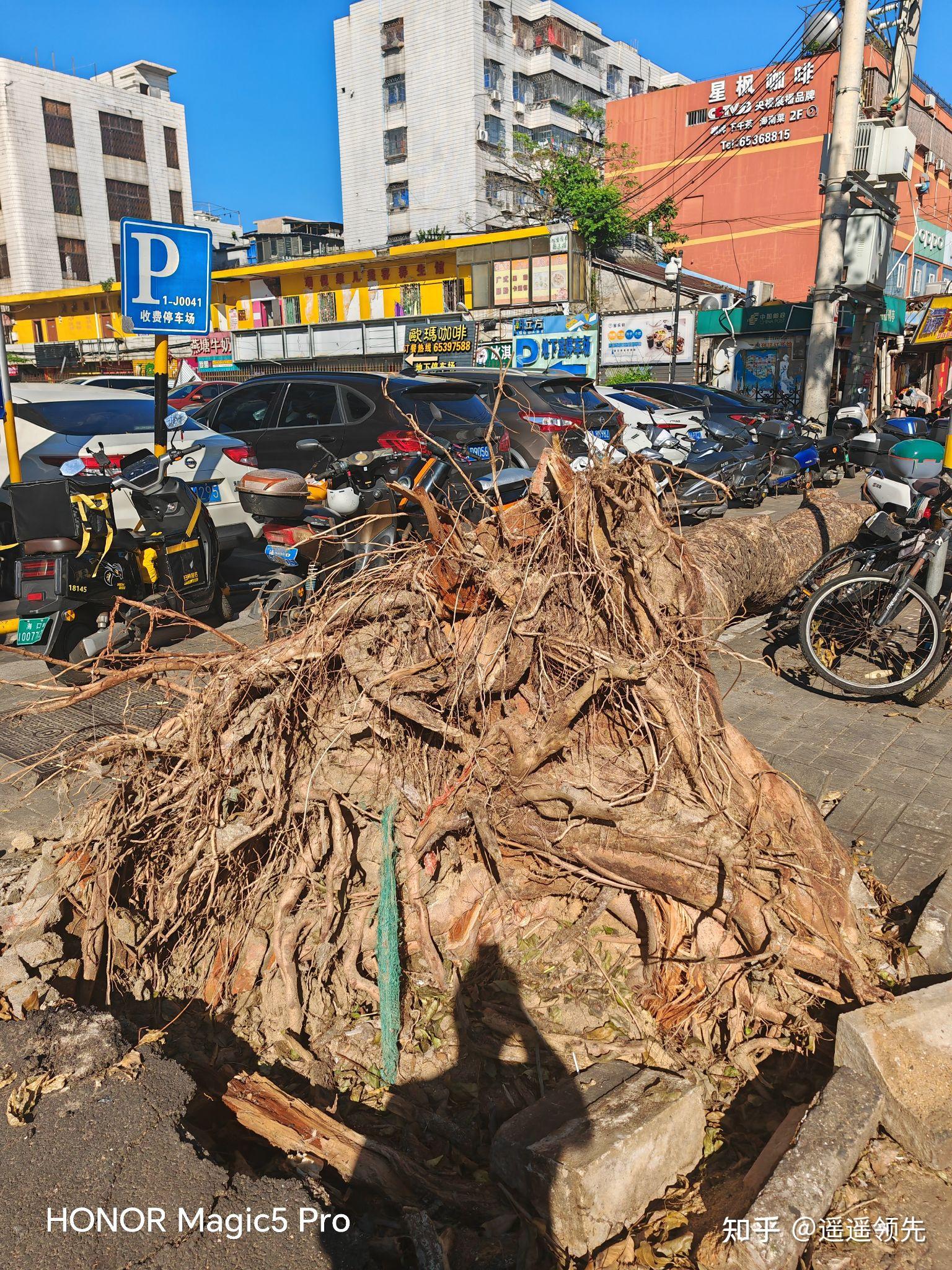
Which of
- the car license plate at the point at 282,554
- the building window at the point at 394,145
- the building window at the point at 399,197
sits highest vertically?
the building window at the point at 394,145

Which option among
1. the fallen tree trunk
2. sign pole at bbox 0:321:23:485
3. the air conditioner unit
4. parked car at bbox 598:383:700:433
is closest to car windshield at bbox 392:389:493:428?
parked car at bbox 598:383:700:433

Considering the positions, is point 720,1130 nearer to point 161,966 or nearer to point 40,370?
point 161,966

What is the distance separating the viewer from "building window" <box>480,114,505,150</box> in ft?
170

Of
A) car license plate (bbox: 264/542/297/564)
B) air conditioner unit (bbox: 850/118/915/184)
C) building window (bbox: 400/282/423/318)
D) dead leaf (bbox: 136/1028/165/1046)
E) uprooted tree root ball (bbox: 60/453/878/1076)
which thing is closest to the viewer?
dead leaf (bbox: 136/1028/165/1046)

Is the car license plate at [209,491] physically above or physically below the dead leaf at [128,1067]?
above

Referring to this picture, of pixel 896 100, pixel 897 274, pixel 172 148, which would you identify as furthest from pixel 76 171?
pixel 896 100

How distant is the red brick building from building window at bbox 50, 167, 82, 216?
110ft

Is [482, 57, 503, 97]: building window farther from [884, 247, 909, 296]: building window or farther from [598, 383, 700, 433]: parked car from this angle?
[598, 383, 700, 433]: parked car

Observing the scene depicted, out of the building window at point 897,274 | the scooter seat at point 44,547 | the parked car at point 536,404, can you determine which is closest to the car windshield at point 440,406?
the parked car at point 536,404

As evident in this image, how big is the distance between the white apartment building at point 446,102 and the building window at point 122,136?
13.0 m

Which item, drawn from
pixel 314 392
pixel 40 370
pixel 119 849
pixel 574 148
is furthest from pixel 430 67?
pixel 119 849

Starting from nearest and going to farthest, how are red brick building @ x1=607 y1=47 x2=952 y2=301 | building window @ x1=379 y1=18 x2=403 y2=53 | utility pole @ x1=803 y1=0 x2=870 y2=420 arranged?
1. utility pole @ x1=803 y1=0 x2=870 y2=420
2. red brick building @ x1=607 y1=47 x2=952 y2=301
3. building window @ x1=379 y1=18 x2=403 y2=53

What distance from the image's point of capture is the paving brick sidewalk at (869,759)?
379 cm

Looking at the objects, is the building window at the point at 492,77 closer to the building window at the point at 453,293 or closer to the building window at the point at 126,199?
the building window at the point at 126,199
